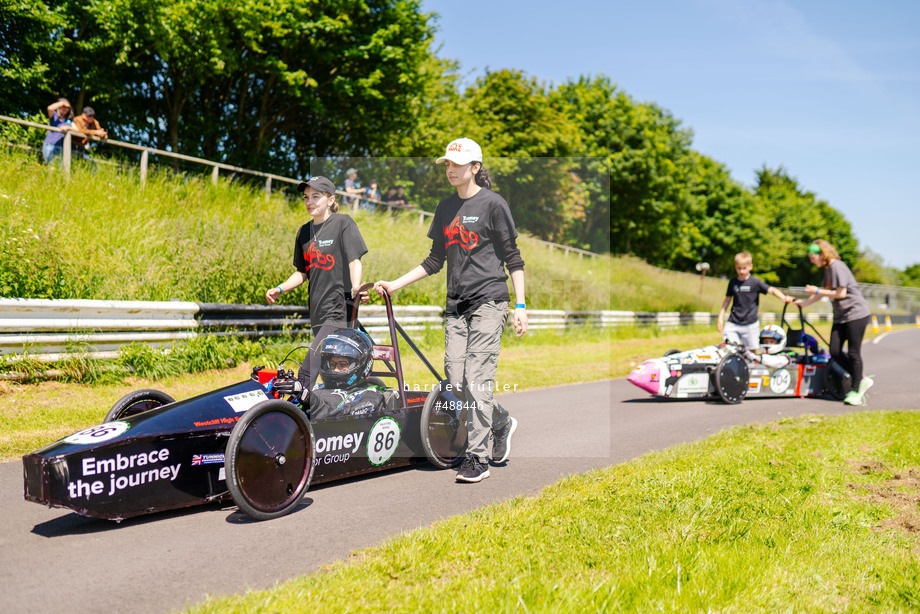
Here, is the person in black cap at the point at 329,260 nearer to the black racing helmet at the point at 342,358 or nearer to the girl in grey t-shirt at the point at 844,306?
the black racing helmet at the point at 342,358

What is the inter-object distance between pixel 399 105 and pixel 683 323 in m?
14.4

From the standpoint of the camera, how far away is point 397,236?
1488cm

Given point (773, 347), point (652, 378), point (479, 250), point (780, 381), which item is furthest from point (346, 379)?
point (773, 347)

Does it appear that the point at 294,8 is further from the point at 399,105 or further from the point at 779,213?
the point at 779,213

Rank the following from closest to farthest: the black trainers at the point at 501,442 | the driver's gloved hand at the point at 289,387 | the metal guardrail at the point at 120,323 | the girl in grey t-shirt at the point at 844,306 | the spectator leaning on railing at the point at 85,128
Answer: the driver's gloved hand at the point at 289,387 < the black trainers at the point at 501,442 < the metal guardrail at the point at 120,323 < the girl in grey t-shirt at the point at 844,306 < the spectator leaning on railing at the point at 85,128

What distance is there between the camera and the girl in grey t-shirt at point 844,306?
8.98 meters

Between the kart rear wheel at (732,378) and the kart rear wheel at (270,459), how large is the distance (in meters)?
6.66

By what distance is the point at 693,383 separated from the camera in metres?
9.30

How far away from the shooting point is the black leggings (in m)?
9.12

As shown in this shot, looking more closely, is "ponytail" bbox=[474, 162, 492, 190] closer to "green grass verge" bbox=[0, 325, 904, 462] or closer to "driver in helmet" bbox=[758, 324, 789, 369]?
"green grass verge" bbox=[0, 325, 904, 462]

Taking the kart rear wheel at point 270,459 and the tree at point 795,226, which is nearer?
the kart rear wheel at point 270,459

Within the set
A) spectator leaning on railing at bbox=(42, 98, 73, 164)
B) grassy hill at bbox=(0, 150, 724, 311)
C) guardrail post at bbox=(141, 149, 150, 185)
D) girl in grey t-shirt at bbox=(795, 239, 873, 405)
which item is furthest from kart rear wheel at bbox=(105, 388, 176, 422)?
guardrail post at bbox=(141, 149, 150, 185)

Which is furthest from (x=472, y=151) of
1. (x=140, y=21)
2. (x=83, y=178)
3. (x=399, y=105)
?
(x=399, y=105)

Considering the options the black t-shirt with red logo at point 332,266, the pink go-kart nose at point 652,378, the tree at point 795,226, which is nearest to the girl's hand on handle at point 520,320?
the black t-shirt with red logo at point 332,266
